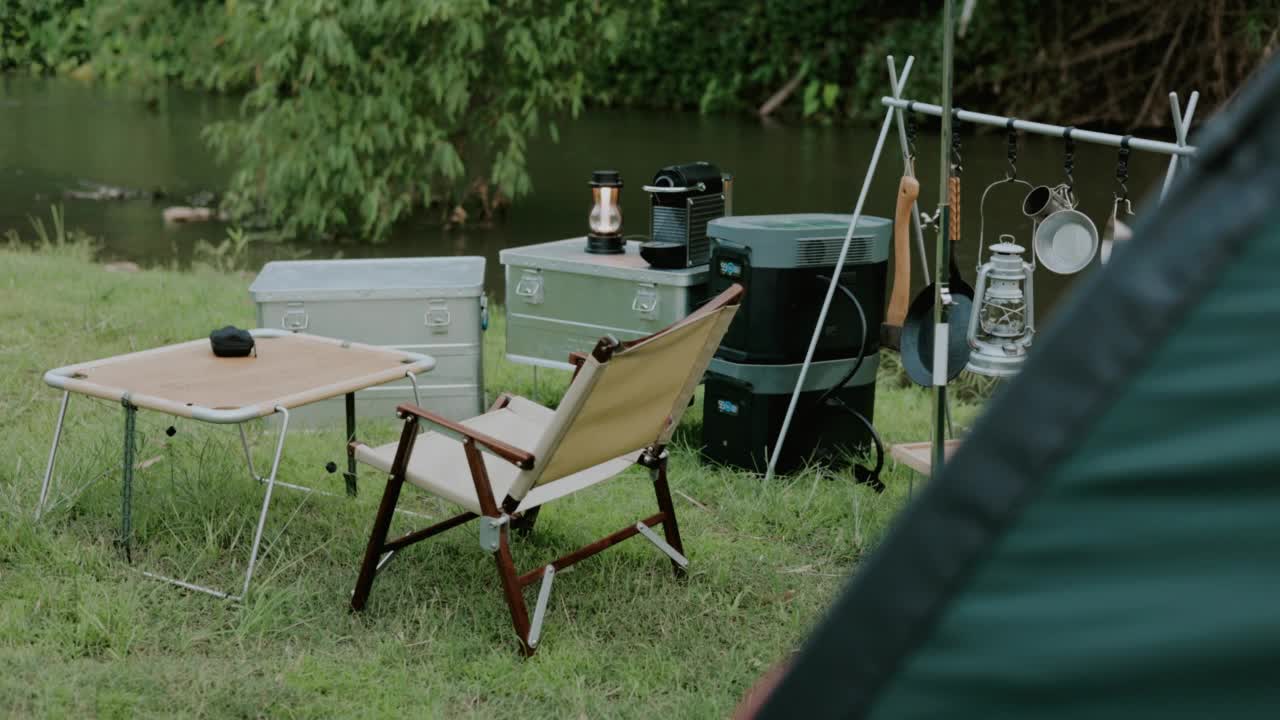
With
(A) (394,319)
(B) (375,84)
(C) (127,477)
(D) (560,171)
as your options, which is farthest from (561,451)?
(D) (560,171)

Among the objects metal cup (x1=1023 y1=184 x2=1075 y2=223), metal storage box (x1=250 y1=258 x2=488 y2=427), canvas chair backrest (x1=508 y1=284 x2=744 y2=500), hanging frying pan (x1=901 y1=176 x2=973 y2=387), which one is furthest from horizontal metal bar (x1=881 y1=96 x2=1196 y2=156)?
metal storage box (x1=250 y1=258 x2=488 y2=427)

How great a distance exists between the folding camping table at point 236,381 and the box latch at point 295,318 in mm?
648

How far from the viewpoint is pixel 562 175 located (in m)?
15.2

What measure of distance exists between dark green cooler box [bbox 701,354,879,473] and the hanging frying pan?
0.43 meters

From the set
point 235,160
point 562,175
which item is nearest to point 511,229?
point 562,175

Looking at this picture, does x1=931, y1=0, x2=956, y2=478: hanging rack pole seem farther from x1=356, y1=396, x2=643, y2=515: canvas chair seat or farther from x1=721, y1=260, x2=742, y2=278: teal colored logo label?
x1=721, y1=260, x2=742, y2=278: teal colored logo label

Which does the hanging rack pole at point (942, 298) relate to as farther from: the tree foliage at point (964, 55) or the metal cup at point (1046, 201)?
the tree foliage at point (964, 55)

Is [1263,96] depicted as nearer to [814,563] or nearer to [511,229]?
[814,563]

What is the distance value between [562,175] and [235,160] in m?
3.84

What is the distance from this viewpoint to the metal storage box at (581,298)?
463cm

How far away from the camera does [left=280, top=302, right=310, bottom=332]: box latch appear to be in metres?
4.74

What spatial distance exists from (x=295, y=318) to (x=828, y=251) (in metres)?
1.85

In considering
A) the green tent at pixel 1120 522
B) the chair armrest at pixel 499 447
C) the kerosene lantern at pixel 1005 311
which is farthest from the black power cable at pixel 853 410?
the green tent at pixel 1120 522

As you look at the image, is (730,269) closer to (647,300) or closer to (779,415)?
(647,300)
